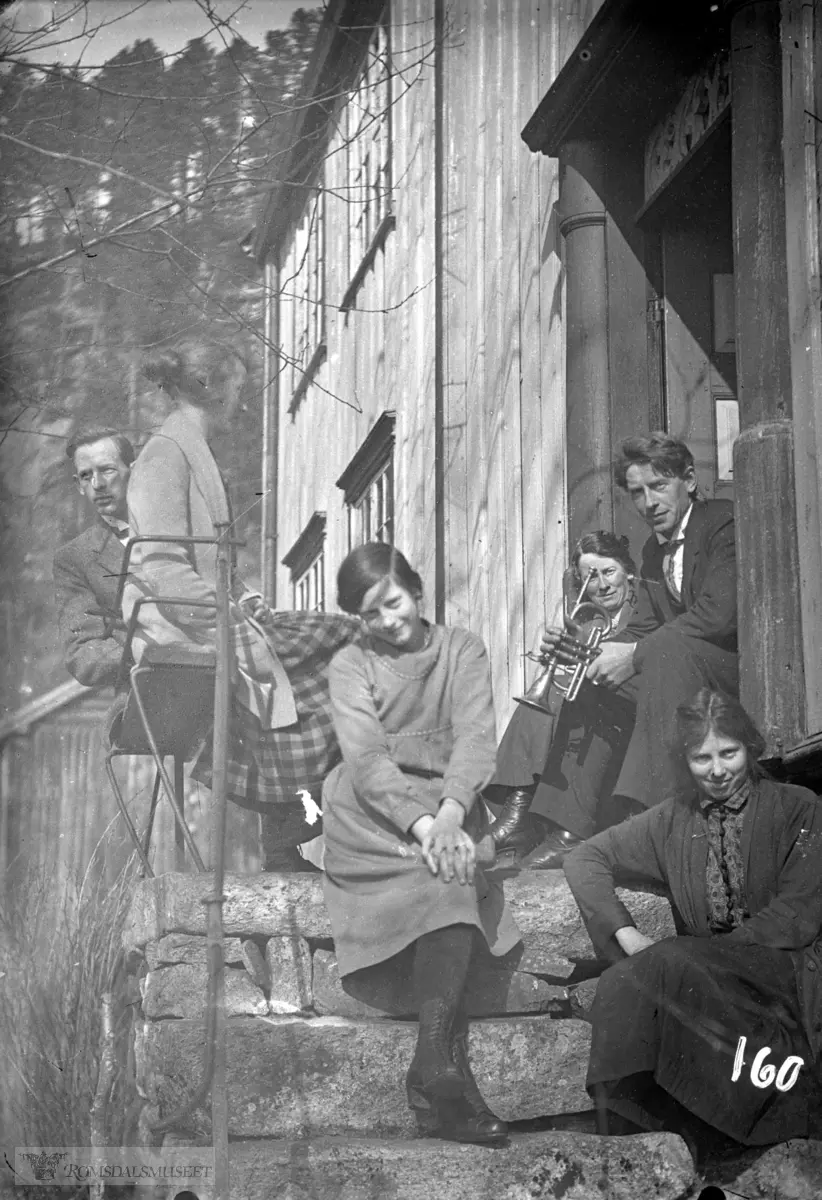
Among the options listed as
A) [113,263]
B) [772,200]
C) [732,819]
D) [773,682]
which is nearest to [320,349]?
[113,263]

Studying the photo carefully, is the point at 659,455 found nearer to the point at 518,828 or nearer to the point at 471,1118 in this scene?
the point at 518,828

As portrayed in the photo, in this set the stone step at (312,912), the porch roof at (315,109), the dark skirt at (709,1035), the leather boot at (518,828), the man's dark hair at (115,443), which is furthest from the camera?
the porch roof at (315,109)

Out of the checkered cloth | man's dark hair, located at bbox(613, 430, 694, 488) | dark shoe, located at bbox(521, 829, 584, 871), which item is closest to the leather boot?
dark shoe, located at bbox(521, 829, 584, 871)

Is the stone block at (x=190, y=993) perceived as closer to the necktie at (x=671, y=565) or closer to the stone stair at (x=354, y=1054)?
the stone stair at (x=354, y=1054)

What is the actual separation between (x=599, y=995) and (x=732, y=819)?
1.59ft

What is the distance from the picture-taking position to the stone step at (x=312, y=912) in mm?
3625

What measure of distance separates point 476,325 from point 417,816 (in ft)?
6.93

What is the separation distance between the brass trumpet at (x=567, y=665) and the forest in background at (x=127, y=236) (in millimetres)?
935

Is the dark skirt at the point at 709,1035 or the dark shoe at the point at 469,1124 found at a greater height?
the dark skirt at the point at 709,1035

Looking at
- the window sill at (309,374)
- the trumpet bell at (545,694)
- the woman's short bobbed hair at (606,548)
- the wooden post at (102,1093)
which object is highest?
the window sill at (309,374)

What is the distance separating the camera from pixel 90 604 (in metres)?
4.41

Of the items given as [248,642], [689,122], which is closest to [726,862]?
[248,642]

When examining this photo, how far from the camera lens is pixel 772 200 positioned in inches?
160

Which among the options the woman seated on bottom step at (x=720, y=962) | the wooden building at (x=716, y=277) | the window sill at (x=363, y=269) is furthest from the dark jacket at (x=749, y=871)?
the window sill at (x=363, y=269)
